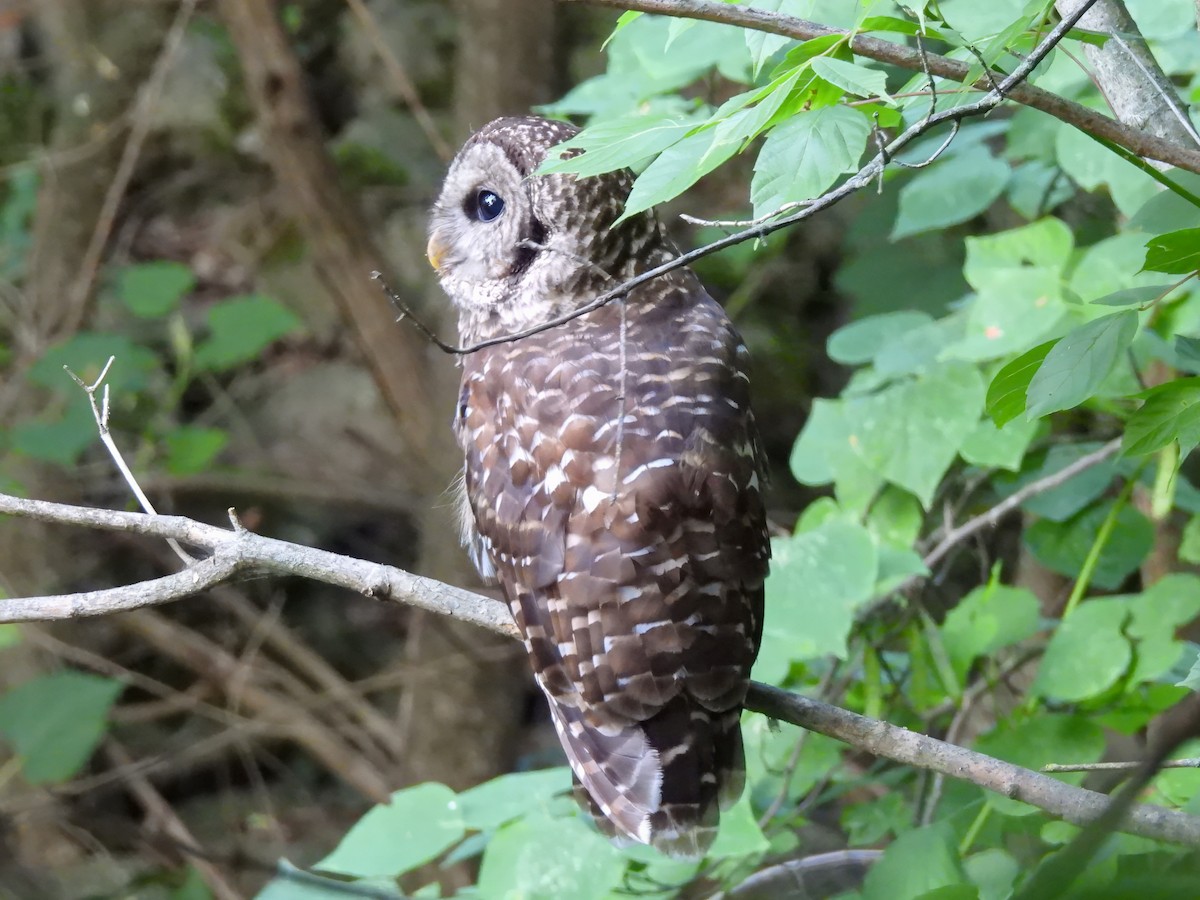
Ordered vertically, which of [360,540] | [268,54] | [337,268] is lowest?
[360,540]

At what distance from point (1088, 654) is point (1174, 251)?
1.15 m

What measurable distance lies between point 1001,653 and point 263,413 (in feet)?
11.2

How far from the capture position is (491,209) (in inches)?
95.9

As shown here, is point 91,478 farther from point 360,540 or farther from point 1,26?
point 1,26

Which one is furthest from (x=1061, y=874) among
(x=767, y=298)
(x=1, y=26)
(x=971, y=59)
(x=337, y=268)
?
(x=1, y=26)

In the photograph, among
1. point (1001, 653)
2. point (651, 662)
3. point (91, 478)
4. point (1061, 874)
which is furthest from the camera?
point (91, 478)

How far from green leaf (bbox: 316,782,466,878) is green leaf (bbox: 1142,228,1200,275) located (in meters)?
1.34

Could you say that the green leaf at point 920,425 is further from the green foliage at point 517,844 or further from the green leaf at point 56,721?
the green leaf at point 56,721

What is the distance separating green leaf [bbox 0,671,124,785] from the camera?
3369mm

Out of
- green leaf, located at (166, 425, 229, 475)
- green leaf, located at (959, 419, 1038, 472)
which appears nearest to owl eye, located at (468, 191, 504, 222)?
green leaf, located at (959, 419, 1038, 472)

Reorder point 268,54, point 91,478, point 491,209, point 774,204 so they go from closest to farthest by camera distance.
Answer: point 774,204, point 491,209, point 268,54, point 91,478

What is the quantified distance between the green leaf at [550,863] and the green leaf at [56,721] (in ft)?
6.53

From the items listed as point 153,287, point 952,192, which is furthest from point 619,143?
point 153,287

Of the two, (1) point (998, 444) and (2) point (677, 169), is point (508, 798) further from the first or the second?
(2) point (677, 169)
